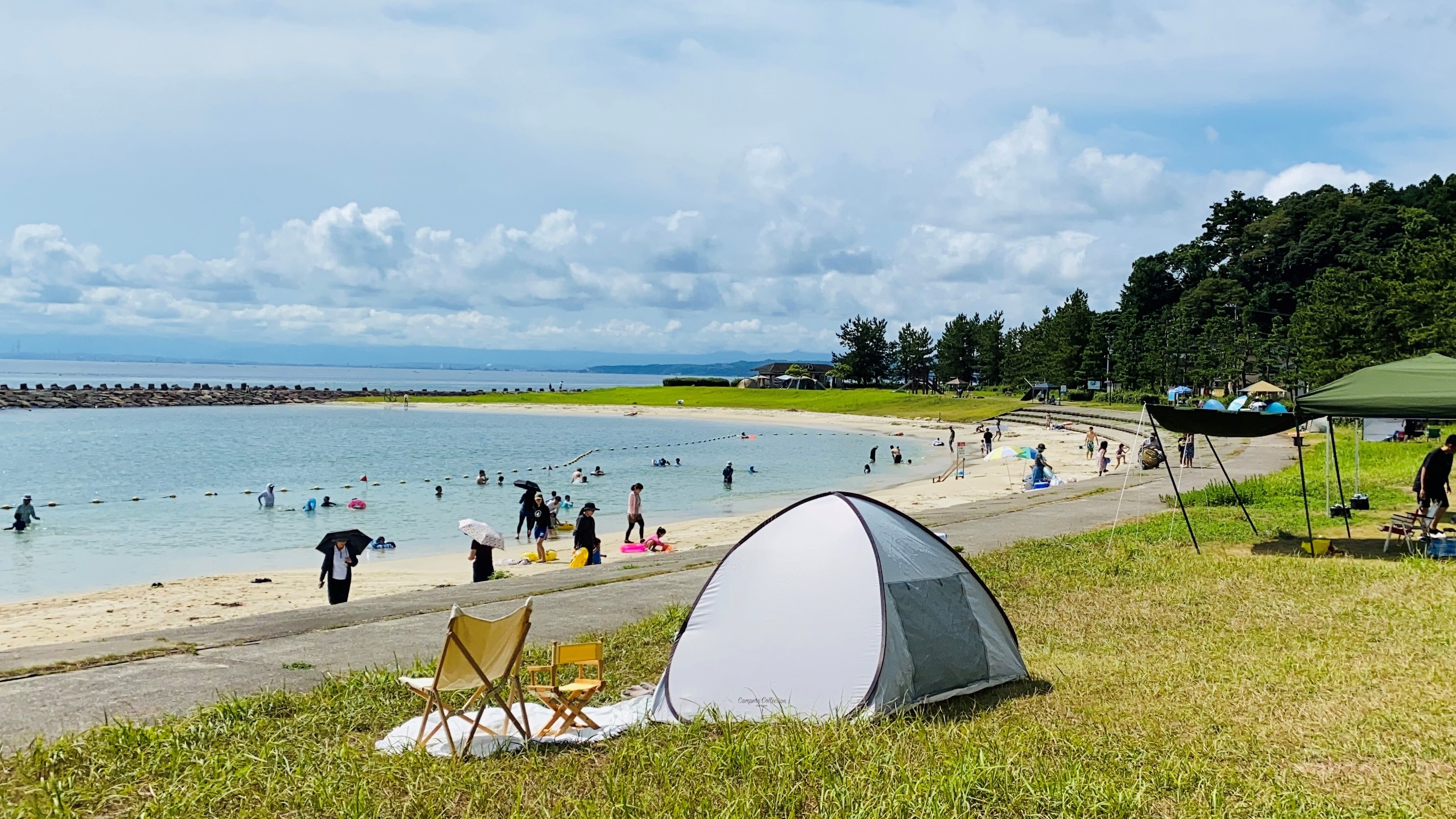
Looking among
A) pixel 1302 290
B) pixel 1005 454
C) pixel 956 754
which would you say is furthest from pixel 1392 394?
pixel 1302 290

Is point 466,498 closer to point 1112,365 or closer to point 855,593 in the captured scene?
point 855,593

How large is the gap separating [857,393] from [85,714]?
94.9 metres

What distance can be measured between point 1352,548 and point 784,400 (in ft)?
287

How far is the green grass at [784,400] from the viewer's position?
270 feet

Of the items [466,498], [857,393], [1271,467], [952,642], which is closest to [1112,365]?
[857,393]

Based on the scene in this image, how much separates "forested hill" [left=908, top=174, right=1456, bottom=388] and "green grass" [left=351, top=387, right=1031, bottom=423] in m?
7.98

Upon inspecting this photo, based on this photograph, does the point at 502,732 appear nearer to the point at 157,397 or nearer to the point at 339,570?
the point at 339,570

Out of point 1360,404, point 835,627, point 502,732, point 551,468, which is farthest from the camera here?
point 551,468

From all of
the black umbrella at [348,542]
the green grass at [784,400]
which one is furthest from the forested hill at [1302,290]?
the black umbrella at [348,542]

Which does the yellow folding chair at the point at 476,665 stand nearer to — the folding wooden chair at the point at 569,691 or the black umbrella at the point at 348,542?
the folding wooden chair at the point at 569,691

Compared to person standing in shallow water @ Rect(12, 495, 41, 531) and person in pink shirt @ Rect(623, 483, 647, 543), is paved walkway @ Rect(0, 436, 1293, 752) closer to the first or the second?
person in pink shirt @ Rect(623, 483, 647, 543)

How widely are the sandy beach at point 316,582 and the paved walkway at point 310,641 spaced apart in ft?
12.0

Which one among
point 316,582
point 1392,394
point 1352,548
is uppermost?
point 1392,394

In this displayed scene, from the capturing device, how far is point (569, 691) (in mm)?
6922
